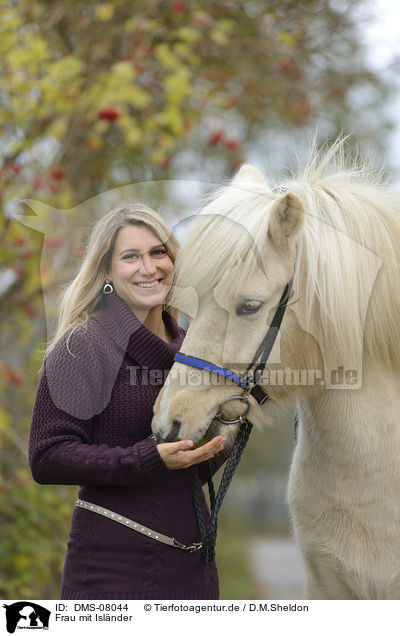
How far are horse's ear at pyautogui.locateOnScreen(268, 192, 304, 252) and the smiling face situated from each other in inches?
16.3

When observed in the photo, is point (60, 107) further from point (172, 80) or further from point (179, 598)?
point (179, 598)

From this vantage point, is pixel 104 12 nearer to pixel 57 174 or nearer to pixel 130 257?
pixel 57 174

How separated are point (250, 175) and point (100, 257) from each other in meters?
0.59

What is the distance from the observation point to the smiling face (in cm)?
213

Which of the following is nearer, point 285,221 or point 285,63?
point 285,221

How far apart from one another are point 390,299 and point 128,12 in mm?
3600

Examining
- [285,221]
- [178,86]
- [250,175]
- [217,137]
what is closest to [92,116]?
[178,86]

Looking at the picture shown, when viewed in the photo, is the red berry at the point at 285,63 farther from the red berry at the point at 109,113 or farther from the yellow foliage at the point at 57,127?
the yellow foliage at the point at 57,127

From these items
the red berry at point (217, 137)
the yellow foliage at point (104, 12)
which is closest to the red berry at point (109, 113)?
the yellow foliage at point (104, 12)

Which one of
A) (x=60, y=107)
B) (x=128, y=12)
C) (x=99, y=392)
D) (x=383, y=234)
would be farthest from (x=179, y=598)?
(x=128, y=12)

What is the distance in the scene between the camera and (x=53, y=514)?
433cm

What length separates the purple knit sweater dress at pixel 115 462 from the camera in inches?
75.2

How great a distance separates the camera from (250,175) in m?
2.28

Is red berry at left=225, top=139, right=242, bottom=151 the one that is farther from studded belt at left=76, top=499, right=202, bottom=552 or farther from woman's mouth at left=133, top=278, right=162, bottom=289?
studded belt at left=76, top=499, right=202, bottom=552
